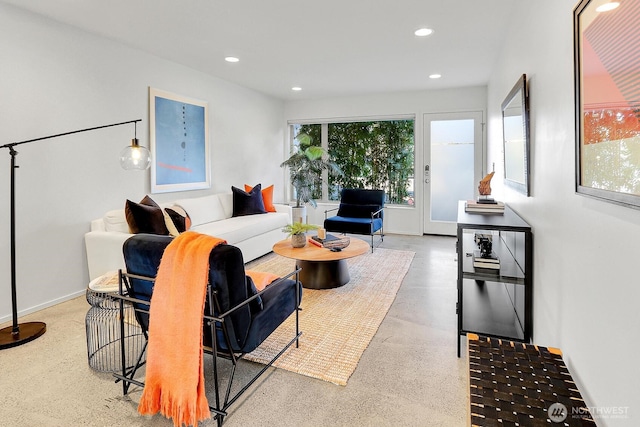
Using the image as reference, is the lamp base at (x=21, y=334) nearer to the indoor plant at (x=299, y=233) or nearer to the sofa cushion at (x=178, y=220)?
the sofa cushion at (x=178, y=220)

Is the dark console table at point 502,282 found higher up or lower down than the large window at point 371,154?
lower down

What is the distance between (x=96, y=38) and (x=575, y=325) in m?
4.46

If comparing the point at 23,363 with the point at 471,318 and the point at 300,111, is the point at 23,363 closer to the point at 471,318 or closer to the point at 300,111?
the point at 471,318

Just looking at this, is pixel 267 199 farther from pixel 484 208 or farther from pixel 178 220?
pixel 484 208

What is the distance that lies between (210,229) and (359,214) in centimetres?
250

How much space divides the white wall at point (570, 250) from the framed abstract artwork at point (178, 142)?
3.81 m

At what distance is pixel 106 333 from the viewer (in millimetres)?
2699

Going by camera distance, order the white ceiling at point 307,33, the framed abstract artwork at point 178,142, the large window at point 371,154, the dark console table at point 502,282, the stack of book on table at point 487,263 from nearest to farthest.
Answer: the dark console table at point 502,282 < the stack of book on table at point 487,263 < the white ceiling at point 307,33 < the framed abstract artwork at point 178,142 < the large window at point 371,154

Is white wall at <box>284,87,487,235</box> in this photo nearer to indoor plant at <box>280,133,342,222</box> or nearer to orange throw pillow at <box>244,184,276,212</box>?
indoor plant at <box>280,133,342,222</box>

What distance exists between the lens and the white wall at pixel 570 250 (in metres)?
1.05

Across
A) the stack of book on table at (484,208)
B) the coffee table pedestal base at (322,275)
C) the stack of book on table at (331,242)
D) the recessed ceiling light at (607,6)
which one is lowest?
the coffee table pedestal base at (322,275)

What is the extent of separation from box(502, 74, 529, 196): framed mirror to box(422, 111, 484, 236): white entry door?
2.70 metres

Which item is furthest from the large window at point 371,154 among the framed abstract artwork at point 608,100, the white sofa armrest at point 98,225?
the framed abstract artwork at point 608,100

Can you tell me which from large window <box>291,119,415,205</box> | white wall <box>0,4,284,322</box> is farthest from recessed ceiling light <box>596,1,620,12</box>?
large window <box>291,119,415,205</box>
